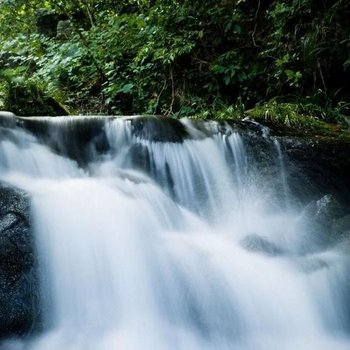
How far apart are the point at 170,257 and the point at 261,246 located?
0.79m

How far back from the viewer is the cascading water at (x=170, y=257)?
2.55 m

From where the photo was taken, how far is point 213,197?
3.93 metres

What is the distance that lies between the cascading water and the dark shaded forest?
145 cm

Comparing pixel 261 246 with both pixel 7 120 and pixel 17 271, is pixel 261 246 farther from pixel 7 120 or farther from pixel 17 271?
pixel 7 120

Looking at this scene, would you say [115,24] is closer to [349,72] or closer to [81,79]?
[81,79]

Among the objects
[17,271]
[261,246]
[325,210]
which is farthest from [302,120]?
[17,271]

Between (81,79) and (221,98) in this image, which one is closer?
(221,98)

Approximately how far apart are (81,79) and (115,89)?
3.13 feet

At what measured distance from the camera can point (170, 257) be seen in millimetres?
2938

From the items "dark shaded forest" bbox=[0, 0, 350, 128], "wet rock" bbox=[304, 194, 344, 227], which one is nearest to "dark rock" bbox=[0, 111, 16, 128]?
"dark shaded forest" bbox=[0, 0, 350, 128]

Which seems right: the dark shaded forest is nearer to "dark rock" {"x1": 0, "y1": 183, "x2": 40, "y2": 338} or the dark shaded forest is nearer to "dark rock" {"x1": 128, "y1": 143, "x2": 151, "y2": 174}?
"dark rock" {"x1": 128, "y1": 143, "x2": 151, "y2": 174}

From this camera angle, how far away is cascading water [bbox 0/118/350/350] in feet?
8.38

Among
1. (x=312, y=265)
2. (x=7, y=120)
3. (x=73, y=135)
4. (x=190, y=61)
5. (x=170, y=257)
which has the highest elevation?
(x=190, y=61)

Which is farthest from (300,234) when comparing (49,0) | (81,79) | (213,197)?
(49,0)
